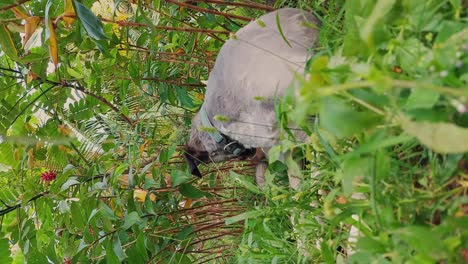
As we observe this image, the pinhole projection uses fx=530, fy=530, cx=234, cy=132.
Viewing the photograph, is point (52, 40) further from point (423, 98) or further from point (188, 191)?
point (423, 98)

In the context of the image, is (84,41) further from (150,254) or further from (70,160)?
(150,254)

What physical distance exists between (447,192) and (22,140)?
3.75 feet

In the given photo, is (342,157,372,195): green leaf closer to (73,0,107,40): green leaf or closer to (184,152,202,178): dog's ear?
(73,0,107,40): green leaf

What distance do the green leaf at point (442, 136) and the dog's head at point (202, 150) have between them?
738mm

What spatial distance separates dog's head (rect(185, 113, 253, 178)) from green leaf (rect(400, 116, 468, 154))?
0.74 metres

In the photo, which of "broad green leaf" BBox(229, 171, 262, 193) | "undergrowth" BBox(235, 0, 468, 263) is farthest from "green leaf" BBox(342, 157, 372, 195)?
"broad green leaf" BBox(229, 171, 262, 193)

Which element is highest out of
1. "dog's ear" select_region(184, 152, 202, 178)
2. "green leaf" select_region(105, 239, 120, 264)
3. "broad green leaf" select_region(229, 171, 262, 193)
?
"broad green leaf" select_region(229, 171, 262, 193)

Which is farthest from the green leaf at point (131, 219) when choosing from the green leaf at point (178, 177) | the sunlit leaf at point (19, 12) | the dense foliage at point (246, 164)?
the sunlit leaf at point (19, 12)

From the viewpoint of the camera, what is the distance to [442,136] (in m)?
0.38

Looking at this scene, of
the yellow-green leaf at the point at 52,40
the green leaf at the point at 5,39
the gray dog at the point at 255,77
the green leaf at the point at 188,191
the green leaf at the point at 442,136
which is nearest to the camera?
the green leaf at the point at 442,136

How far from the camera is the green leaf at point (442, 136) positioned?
0.37m

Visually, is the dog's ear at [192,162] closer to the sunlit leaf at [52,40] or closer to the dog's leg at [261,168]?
the dog's leg at [261,168]

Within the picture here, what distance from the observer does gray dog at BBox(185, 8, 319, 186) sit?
91 cm

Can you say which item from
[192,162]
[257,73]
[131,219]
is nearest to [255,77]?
[257,73]
